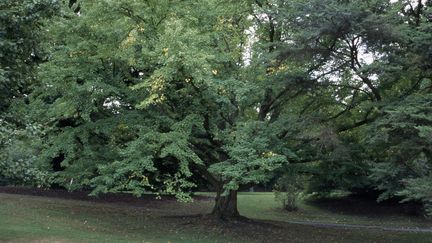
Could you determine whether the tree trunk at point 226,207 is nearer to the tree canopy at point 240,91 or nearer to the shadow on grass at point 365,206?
the tree canopy at point 240,91

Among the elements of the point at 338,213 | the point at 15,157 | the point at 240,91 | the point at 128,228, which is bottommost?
the point at 128,228

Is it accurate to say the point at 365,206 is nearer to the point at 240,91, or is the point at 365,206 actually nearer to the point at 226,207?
the point at 226,207

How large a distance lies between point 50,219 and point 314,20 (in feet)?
34.3

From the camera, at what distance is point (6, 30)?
7.83 meters

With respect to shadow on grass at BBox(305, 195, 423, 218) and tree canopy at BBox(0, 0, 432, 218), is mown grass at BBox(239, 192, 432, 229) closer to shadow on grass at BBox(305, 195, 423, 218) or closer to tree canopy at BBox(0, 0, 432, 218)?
shadow on grass at BBox(305, 195, 423, 218)

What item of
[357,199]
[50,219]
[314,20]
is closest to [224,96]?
[314,20]

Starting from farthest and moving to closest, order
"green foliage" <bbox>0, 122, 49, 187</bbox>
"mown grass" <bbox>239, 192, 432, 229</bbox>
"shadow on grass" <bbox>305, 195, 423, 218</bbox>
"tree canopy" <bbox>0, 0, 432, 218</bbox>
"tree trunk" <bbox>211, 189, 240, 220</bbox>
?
"shadow on grass" <bbox>305, 195, 423, 218</bbox>, "mown grass" <bbox>239, 192, 432, 229</bbox>, "tree trunk" <bbox>211, 189, 240, 220</bbox>, "tree canopy" <bbox>0, 0, 432, 218</bbox>, "green foliage" <bbox>0, 122, 49, 187</bbox>

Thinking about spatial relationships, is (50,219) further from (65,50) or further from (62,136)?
(65,50)

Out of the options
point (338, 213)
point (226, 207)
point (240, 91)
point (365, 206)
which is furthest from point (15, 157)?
point (365, 206)

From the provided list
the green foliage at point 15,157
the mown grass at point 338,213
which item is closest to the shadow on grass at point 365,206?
the mown grass at point 338,213

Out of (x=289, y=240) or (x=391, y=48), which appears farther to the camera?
(x=289, y=240)

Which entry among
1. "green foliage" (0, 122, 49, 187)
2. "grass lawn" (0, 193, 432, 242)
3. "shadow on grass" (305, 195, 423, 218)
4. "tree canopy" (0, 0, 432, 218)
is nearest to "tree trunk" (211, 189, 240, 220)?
"tree canopy" (0, 0, 432, 218)

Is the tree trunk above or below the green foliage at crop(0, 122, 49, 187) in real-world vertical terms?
below

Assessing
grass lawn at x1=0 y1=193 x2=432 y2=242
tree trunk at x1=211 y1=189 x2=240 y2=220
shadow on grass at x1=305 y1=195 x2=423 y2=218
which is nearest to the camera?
grass lawn at x1=0 y1=193 x2=432 y2=242
